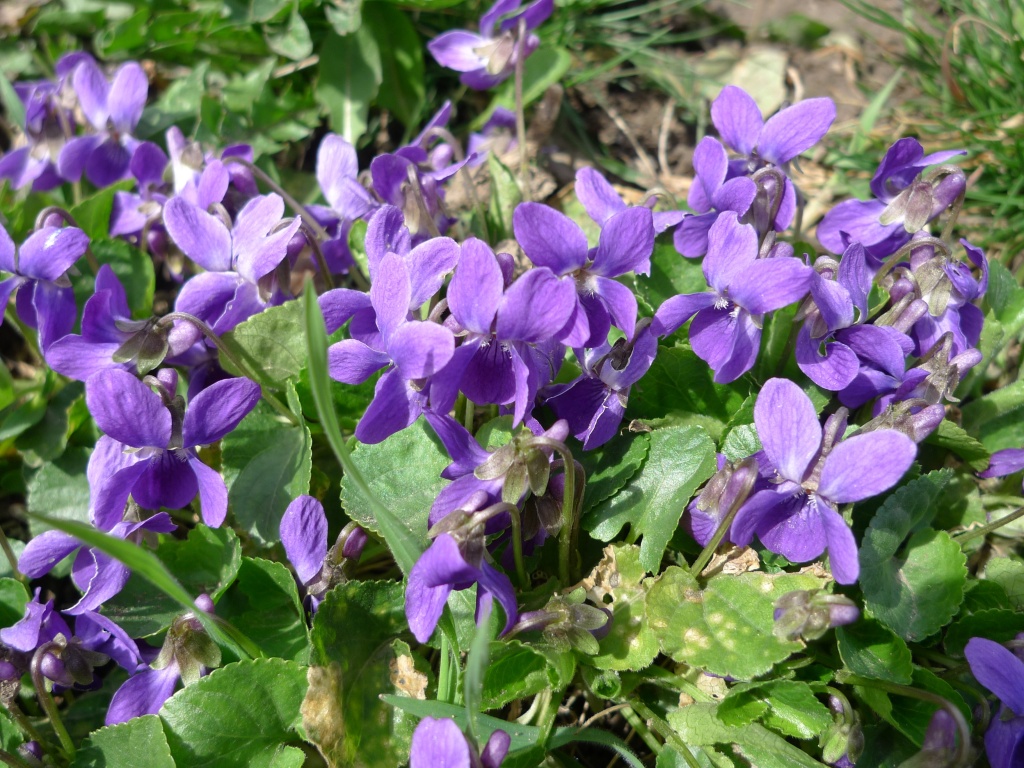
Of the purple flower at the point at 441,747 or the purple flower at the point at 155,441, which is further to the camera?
the purple flower at the point at 155,441

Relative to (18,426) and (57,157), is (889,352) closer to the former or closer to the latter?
(18,426)

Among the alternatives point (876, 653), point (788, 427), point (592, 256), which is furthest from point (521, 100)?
point (876, 653)

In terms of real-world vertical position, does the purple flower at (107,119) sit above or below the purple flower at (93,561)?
above

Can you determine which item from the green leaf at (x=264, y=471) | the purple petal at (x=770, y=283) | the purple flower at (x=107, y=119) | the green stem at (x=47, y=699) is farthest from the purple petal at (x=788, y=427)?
the purple flower at (x=107, y=119)

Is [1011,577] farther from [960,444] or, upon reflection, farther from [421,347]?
[421,347]

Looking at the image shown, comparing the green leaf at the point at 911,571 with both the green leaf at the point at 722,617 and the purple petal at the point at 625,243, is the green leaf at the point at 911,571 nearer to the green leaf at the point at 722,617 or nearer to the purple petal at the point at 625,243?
the green leaf at the point at 722,617

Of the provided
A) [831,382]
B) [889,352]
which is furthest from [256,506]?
[889,352]
